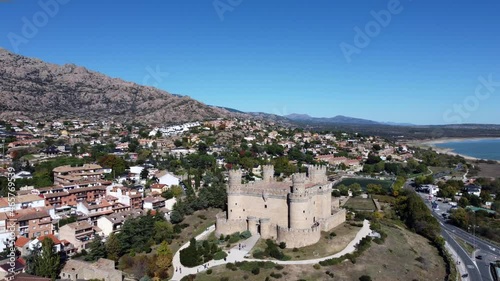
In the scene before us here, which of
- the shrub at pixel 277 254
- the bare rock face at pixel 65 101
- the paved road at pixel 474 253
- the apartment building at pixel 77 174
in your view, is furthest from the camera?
the bare rock face at pixel 65 101

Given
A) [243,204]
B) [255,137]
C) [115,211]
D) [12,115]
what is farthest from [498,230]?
[12,115]

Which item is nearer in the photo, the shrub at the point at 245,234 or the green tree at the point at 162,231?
the shrub at the point at 245,234

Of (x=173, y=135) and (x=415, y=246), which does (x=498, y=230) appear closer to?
(x=415, y=246)

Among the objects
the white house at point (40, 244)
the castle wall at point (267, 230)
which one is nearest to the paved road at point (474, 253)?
the castle wall at point (267, 230)

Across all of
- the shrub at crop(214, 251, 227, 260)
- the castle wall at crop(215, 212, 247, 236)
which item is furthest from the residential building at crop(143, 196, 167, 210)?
the shrub at crop(214, 251, 227, 260)

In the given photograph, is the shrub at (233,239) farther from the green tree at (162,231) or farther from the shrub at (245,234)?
the green tree at (162,231)

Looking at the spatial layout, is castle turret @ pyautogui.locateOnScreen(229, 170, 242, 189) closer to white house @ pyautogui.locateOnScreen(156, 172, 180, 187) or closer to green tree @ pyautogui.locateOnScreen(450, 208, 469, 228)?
white house @ pyautogui.locateOnScreen(156, 172, 180, 187)

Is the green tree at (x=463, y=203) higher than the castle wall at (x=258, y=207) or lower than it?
lower

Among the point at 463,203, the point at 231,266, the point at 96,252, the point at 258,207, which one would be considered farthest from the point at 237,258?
the point at 463,203
